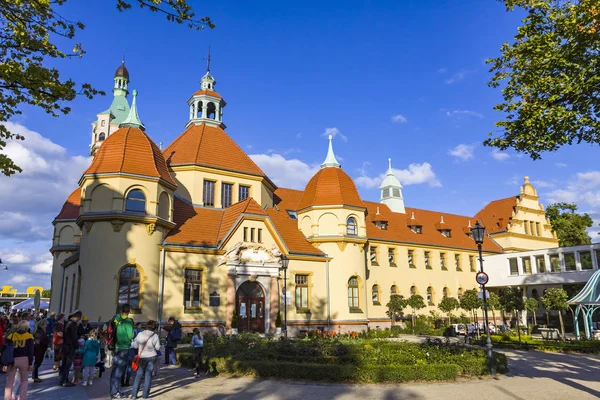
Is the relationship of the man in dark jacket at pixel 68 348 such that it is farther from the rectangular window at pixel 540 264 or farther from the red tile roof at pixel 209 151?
the rectangular window at pixel 540 264

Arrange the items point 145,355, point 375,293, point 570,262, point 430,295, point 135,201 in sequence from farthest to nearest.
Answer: point 430,295, point 570,262, point 375,293, point 135,201, point 145,355

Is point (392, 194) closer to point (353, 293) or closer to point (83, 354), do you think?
point (353, 293)

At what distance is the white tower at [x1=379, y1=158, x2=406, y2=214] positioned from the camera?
50281mm

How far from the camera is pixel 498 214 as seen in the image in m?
51.5

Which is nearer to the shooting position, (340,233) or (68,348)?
(68,348)

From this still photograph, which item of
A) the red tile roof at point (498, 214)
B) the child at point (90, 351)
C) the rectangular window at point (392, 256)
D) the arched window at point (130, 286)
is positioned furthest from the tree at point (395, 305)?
the child at point (90, 351)

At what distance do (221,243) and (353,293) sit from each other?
36.5 ft

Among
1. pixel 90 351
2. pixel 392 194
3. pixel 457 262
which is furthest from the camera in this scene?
pixel 392 194

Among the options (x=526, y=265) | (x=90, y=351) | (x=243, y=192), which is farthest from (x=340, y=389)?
(x=526, y=265)

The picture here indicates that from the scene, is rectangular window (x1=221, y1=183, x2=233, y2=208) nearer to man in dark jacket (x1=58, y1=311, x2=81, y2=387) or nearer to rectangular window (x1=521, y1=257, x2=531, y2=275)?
man in dark jacket (x1=58, y1=311, x2=81, y2=387)

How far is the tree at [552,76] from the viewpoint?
11.2 m

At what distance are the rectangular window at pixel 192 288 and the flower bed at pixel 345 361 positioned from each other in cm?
825

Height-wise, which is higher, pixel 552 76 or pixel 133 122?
pixel 133 122

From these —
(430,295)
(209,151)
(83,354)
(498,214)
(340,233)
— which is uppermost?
(209,151)
